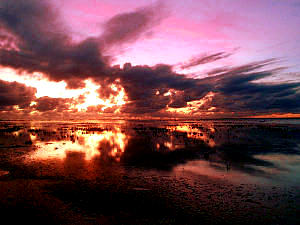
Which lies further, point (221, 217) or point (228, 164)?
point (228, 164)

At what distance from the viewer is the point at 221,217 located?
42.1ft

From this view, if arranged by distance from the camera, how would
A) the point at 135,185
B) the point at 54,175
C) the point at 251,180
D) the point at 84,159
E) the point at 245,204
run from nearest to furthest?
1. the point at 245,204
2. the point at 135,185
3. the point at 251,180
4. the point at 54,175
5. the point at 84,159

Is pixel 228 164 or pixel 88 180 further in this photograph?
pixel 228 164

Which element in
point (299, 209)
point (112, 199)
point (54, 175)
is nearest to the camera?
point (299, 209)

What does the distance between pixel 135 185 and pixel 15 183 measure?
1029cm

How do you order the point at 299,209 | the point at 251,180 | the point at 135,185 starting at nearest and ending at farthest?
the point at 299,209 → the point at 135,185 → the point at 251,180

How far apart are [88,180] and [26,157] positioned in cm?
1499

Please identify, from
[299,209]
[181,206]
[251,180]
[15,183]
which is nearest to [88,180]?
[15,183]

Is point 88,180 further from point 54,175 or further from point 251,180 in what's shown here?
point 251,180

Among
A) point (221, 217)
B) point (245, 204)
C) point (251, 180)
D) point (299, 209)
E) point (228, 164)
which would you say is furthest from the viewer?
point (228, 164)

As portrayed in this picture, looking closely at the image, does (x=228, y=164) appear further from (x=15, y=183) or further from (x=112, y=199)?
(x=15, y=183)

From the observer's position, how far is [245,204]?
14555 millimetres

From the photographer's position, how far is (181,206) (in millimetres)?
14281

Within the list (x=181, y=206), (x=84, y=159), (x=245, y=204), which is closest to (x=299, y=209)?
(x=245, y=204)
